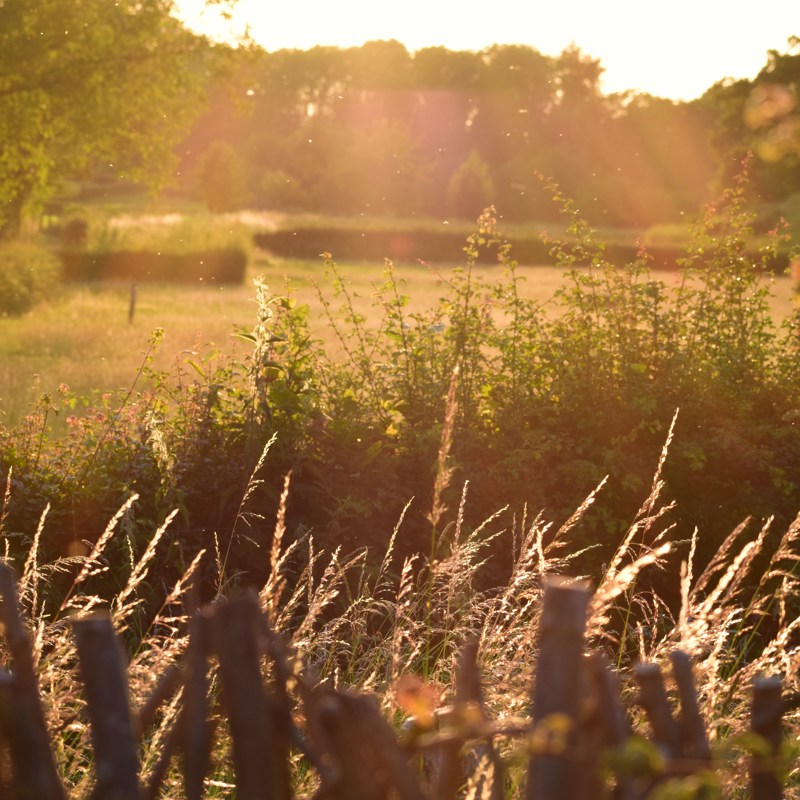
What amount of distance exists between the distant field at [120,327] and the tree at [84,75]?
2782 millimetres

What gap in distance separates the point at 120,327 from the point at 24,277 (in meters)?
3.89

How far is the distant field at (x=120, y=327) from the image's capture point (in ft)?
32.5

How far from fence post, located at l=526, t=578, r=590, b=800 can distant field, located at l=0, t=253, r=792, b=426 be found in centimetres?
444

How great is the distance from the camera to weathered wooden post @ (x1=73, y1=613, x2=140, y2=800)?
113cm

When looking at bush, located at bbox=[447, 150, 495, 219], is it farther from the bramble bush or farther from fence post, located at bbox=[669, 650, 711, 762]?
fence post, located at bbox=[669, 650, 711, 762]

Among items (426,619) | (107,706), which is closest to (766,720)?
(107,706)

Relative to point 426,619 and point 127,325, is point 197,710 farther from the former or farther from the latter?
point 127,325

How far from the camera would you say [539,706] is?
1.12 m

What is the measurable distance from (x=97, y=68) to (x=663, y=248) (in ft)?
62.1

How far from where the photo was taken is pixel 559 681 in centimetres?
112

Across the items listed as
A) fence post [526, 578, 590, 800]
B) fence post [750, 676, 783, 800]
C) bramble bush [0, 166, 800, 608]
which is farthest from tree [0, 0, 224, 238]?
fence post [526, 578, 590, 800]

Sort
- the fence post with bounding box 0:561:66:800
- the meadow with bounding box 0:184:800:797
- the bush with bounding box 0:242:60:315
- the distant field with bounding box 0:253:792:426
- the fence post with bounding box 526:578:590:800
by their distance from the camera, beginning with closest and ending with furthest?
the fence post with bounding box 526:578:590:800
the fence post with bounding box 0:561:66:800
the meadow with bounding box 0:184:800:797
the distant field with bounding box 0:253:792:426
the bush with bounding box 0:242:60:315

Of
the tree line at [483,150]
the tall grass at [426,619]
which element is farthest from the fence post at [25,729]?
the tree line at [483,150]

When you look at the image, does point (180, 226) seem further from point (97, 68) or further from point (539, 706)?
point (539, 706)
